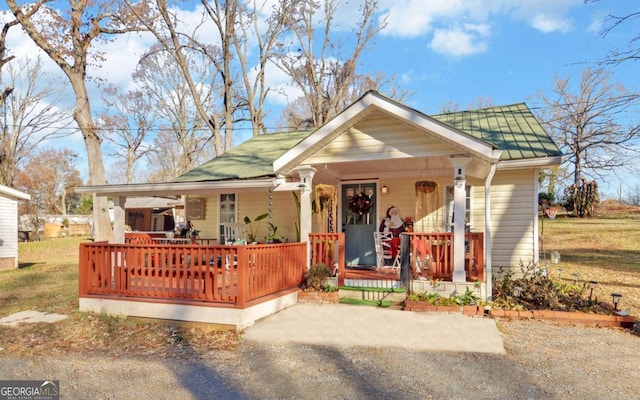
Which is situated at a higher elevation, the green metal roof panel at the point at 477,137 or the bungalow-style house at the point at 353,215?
the green metal roof panel at the point at 477,137

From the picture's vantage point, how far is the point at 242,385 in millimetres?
4090

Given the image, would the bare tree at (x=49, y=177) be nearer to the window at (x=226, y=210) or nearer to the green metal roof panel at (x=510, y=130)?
the window at (x=226, y=210)

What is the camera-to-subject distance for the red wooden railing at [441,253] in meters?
7.24

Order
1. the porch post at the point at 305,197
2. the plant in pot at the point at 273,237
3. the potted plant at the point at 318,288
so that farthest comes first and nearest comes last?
1. the plant in pot at the point at 273,237
2. the porch post at the point at 305,197
3. the potted plant at the point at 318,288

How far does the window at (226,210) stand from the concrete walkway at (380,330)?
5.12 metres

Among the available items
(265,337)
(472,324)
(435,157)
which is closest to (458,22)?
(435,157)

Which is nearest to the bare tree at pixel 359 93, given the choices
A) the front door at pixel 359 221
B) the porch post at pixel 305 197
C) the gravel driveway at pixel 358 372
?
the front door at pixel 359 221

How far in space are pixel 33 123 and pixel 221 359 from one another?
31.8m

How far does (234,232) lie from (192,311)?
470 centimetres

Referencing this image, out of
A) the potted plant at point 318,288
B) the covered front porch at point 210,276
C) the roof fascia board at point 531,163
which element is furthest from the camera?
the roof fascia board at point 531,163

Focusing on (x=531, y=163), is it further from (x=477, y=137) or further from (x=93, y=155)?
(x=93, y=155)

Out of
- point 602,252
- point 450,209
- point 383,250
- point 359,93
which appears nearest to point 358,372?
point 383,250

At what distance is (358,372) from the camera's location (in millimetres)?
4391

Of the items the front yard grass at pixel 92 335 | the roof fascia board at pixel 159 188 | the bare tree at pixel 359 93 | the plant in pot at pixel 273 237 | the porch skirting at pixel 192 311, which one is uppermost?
the bare tree at pixel 359 93
